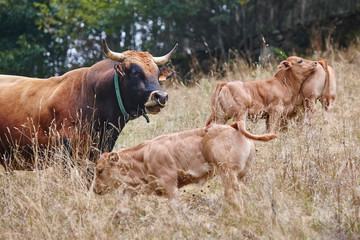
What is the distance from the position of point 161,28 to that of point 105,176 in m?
13.1

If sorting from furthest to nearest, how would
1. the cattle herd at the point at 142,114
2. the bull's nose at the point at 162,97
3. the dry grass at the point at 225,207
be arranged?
1. the bull's nose at the point at 162,97
2. the cattle herd at the point at 142,114
3. the dry grass at the point at 225,207

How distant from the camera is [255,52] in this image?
57.6ft

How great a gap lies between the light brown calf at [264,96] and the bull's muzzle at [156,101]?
1.69m

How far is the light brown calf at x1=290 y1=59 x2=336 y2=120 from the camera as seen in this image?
811 cm

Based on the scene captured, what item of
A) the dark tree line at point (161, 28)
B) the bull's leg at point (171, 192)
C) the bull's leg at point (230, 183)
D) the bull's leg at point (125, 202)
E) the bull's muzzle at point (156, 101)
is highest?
the bull's muzzle at point (156, 101)

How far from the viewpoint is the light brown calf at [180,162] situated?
4828 mm

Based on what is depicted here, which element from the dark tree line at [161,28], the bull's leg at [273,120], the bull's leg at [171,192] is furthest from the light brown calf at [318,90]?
the dark tree line at [161,28]

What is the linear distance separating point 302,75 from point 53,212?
16.7 ft

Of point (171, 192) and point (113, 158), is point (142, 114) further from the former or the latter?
point (171, 192)

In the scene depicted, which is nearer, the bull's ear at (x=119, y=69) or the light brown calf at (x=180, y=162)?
the light brown calf at (x=180, y=162)

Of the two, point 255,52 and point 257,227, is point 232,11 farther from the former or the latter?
point 257,227

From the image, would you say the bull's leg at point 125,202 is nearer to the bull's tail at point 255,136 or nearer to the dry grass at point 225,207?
the dry grass at point 225,207

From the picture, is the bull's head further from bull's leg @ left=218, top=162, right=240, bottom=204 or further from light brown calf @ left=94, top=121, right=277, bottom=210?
bull's leg @ left=218, top=162, right=240, bottom=204

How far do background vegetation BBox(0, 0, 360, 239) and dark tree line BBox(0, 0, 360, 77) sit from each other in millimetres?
47
